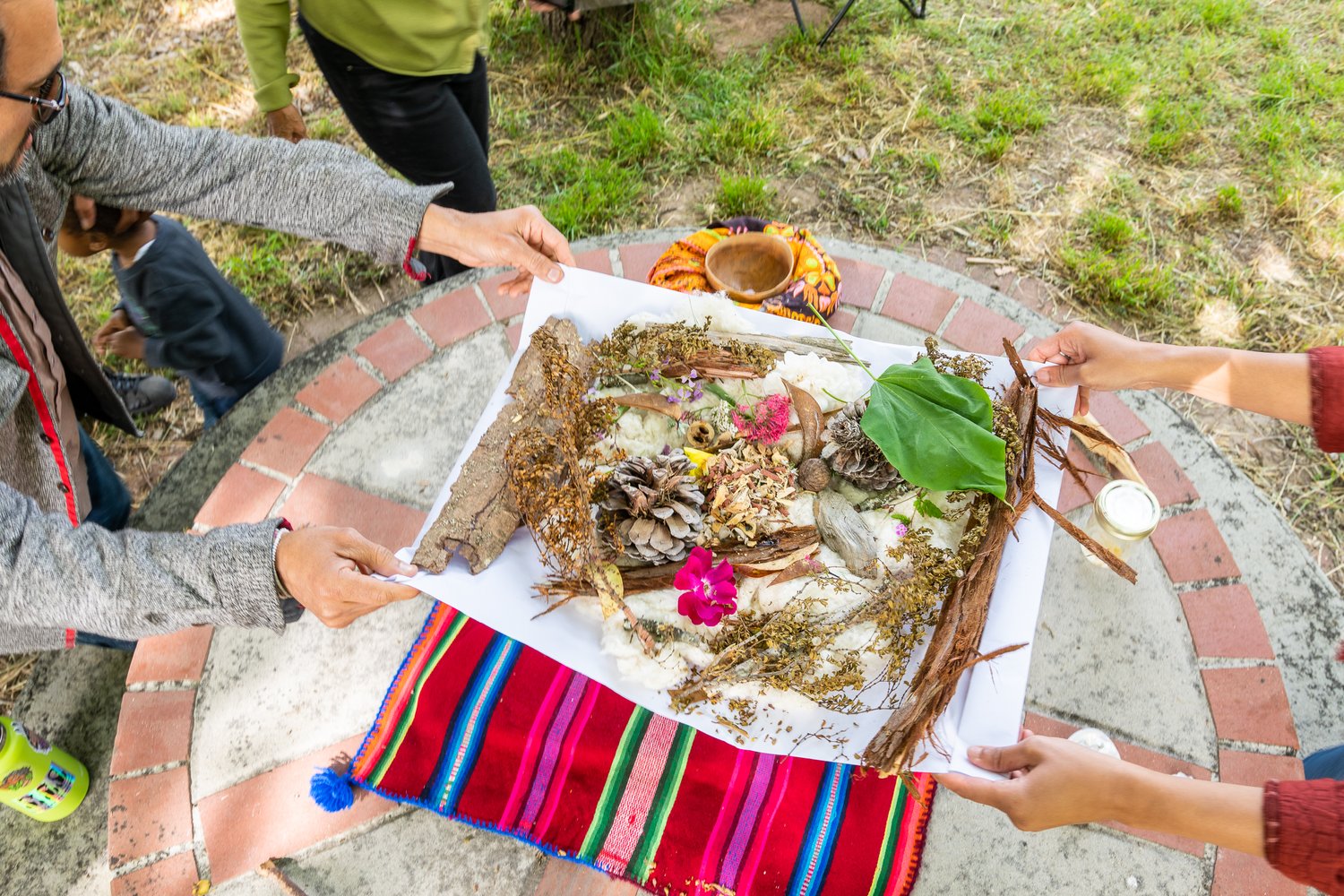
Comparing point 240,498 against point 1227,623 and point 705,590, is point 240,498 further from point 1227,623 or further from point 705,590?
point 1227,623

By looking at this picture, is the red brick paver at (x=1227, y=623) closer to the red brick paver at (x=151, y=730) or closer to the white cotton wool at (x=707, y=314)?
the white cotton wool at (x=707, y=314)

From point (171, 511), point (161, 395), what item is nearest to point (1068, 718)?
point (171, 511)

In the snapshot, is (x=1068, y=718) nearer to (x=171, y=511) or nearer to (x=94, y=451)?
(x=171, y=511)

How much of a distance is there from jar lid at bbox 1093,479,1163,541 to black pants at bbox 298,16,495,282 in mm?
1716

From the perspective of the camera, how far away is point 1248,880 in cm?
148

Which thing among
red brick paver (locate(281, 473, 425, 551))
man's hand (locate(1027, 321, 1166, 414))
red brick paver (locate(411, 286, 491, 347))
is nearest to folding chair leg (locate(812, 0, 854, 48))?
red brick paver (locate(411, 286, 491, 347))

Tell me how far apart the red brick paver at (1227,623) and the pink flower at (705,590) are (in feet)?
4.05

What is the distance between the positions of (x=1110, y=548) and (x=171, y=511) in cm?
241

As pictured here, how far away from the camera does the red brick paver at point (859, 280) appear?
2.26 metres

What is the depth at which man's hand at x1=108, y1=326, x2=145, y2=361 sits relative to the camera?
7.50 ft

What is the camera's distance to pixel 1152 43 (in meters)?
3.48

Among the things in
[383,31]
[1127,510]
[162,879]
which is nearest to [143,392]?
[383,31]

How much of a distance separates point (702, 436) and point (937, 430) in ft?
1.31

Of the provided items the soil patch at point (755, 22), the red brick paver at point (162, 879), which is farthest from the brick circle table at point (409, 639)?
the soil patch at point (755, 22)
